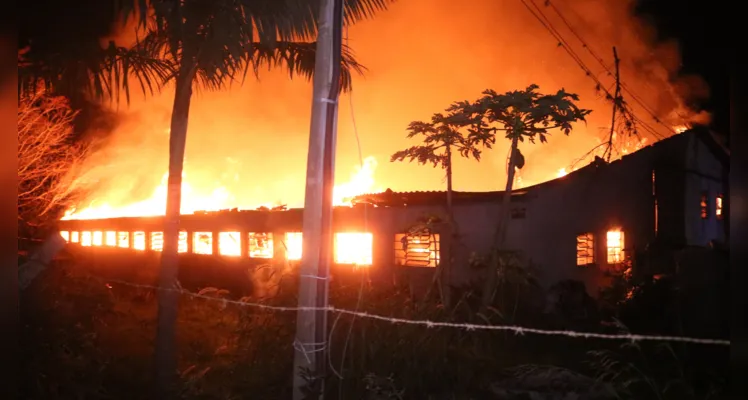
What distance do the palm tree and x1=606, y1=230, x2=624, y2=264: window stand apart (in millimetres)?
9367

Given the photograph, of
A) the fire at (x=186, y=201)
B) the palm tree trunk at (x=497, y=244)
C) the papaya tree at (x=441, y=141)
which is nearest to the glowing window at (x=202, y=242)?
the fire at (x=186, y=201)

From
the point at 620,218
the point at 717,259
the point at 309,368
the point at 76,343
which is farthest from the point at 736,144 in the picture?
the point at 620,218

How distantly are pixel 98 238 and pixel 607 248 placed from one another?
20.3 m

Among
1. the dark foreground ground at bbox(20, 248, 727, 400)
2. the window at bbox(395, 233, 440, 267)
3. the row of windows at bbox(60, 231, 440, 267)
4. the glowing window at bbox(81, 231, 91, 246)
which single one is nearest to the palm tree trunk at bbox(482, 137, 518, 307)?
the dark foreground ground at bbox(20, 248, 727, 400)

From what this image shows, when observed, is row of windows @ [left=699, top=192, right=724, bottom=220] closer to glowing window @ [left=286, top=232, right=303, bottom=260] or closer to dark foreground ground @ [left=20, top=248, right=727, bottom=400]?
dark foreground ground @ [left=20, top=248, right=727, bottom=400]

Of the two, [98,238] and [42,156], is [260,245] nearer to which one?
[42,156]

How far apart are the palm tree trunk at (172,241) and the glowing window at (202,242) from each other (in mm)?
9450

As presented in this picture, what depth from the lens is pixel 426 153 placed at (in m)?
9.27

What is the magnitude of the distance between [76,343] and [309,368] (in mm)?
2984

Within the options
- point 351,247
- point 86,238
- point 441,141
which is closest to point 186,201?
point 86,238

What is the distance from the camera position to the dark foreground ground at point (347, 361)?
5250 millimetres

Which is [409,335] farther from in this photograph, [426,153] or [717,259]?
[717,259]

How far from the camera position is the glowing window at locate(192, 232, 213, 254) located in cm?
1582

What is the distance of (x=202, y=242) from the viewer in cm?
1608
